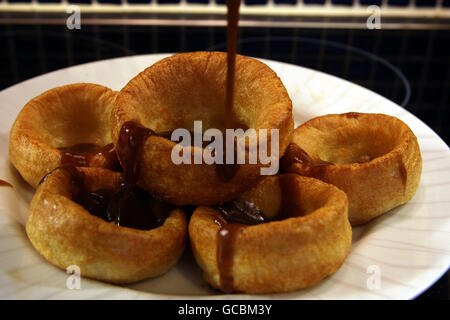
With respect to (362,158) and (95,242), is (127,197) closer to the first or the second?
(95,242)

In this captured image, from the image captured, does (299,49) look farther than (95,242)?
Yes

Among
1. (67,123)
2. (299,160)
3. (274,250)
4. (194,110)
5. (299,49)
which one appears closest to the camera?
(274,250)

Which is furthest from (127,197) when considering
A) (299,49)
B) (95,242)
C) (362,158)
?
(299,49)

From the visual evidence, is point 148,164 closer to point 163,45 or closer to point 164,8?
point 163,45

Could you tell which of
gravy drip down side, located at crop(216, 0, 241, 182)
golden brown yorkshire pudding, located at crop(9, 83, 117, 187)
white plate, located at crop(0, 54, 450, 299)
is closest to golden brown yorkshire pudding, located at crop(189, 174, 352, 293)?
white plate, located at crop(0, 54, 450, 299)

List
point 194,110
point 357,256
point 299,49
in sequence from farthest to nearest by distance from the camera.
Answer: point 299,49 → point 194,110 → point 357,256
